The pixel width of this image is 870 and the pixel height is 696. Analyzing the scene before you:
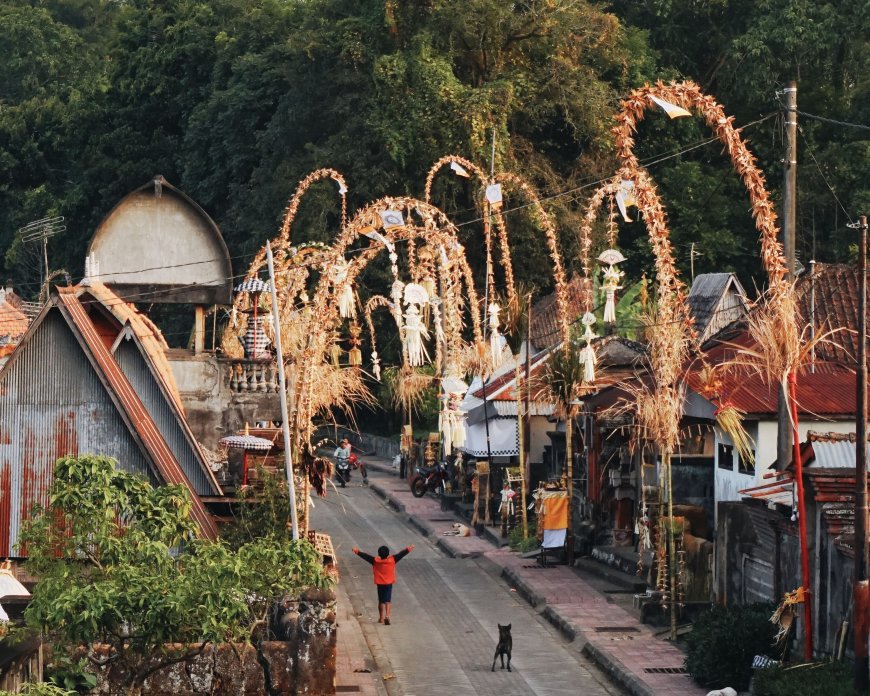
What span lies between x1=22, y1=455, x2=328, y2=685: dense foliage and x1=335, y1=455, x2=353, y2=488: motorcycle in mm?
35089

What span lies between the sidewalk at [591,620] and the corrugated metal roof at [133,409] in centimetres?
657

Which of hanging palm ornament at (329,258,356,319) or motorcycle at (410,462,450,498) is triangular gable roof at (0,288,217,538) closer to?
hanging palm ornament at (329,258,356,319)

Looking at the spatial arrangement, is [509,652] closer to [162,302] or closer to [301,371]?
[301,371]

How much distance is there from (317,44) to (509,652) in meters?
38.0

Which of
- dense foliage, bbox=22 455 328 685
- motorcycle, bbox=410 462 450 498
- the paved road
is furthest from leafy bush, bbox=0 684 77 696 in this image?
motorcycle, bbox=410 462 450 498

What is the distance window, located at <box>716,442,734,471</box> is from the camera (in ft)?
99.2

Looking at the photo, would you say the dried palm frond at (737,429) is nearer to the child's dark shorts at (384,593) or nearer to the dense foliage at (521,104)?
the child's dark shorts at (384,593)

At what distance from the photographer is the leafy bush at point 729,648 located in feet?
70.3

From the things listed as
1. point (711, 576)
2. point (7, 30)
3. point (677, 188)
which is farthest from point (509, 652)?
point (7, 30)

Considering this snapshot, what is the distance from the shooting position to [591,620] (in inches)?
1079

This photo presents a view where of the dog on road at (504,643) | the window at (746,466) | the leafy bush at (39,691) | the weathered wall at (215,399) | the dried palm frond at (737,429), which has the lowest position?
the dog on road at (504,643)

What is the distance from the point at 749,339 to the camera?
1287 inches

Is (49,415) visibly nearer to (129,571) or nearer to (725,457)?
(129,571)

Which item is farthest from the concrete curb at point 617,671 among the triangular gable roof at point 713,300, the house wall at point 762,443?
the triangular gable roof at point 713,300
